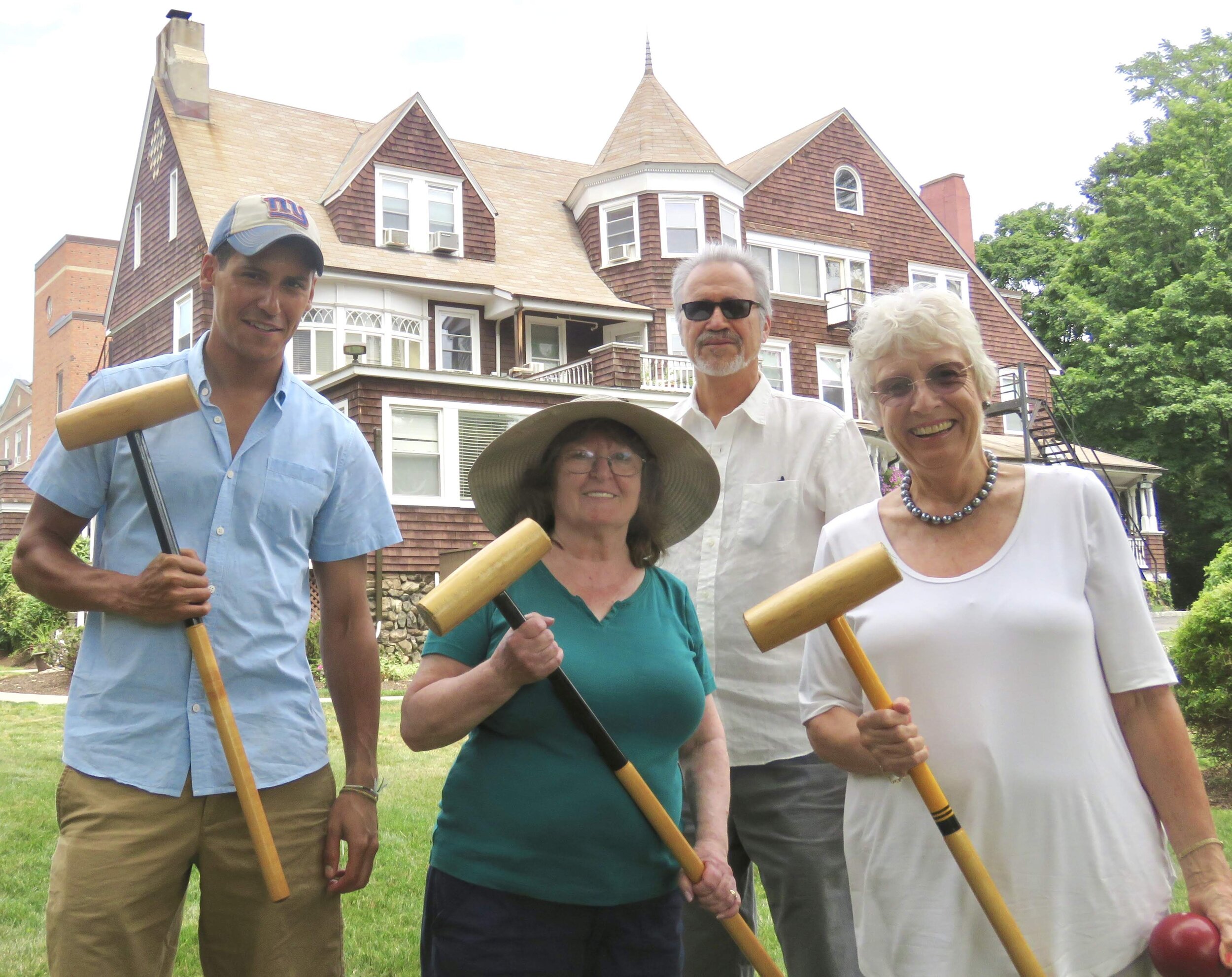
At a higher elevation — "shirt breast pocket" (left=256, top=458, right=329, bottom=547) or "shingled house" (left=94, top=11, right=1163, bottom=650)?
"shingled house" (left=94, top=11, right=1163, bottom=650)

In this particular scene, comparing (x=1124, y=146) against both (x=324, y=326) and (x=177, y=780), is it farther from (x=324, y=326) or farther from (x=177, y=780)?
(x=177, y=780)

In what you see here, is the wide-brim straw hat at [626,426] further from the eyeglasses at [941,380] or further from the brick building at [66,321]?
the brick building at [66,321]

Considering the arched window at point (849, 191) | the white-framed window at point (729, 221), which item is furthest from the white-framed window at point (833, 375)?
the arched window at point (849, 191)

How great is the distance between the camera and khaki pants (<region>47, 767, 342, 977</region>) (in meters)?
2.39

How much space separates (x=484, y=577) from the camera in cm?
230

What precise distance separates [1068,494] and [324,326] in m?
18.9

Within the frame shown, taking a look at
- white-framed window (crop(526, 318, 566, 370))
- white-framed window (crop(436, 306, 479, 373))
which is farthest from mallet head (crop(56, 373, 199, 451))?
white-framed window (crop(526, 318, 566, 370))

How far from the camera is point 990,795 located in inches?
91.4

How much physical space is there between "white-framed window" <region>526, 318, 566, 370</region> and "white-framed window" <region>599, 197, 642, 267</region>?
2023 mm

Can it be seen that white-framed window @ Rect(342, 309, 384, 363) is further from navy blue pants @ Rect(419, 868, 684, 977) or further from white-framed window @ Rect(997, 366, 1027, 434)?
navy blue pants @ Rect(419, 868, 684, 977)

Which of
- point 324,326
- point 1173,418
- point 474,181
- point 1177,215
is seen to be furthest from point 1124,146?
point 324,326

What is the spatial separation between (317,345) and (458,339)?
2768mm

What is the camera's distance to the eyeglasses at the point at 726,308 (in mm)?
3521

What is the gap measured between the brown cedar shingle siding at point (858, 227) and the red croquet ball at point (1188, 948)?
22.4 metres
